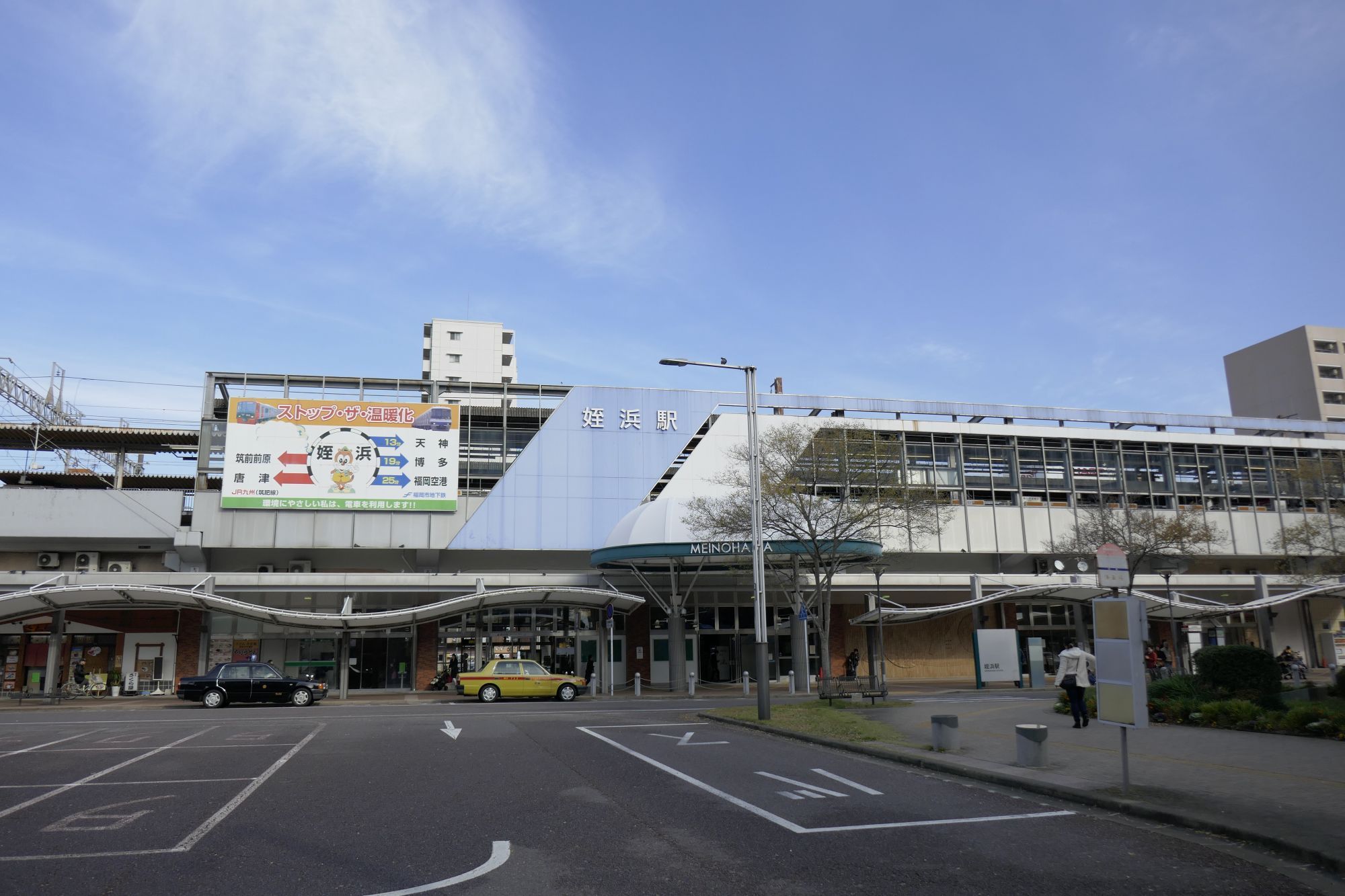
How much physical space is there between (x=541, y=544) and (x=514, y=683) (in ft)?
44.6

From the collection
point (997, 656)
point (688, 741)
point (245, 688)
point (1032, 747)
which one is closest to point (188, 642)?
point (245, 688)

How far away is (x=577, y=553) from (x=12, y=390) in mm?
27953

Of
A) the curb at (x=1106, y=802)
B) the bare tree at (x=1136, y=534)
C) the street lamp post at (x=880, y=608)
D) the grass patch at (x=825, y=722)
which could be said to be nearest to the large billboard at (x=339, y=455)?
the street lamp post at (x=880, y=608)

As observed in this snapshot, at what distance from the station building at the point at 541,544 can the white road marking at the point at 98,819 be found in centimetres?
2606

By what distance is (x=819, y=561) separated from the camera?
106 feet

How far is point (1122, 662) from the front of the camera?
1068 cm

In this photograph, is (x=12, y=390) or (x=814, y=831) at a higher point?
(x=12, y=390)

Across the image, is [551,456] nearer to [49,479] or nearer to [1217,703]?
[49,479]

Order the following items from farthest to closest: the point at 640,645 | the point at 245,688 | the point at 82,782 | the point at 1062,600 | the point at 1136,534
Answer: the point at 1062,600
the point at 640,645
the point at 1136,534
the point at 245,688
the point at 82,782

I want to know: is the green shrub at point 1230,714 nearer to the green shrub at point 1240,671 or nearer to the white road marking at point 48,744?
the green shrub at point 1240,671

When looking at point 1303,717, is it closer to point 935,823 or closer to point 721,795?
point 935,823

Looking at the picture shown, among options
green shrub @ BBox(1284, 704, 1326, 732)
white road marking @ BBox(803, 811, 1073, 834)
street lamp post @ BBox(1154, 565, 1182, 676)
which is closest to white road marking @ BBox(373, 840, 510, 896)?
white road marking @ BBox(803, 811, 1073, 834)

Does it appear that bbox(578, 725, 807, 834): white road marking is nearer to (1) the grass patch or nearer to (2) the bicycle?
(1) the grass patch

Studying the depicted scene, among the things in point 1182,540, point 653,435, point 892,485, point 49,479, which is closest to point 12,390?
point 49,479
